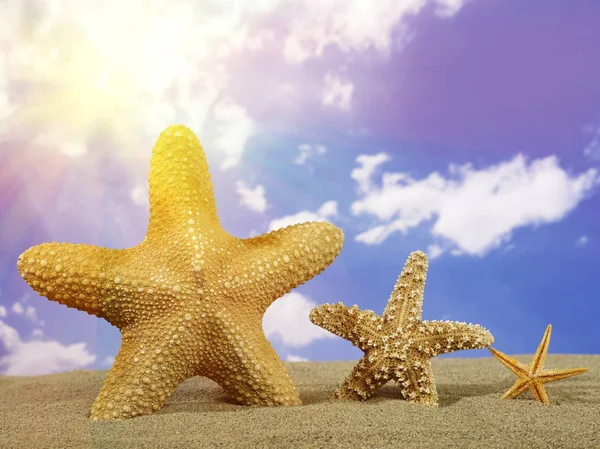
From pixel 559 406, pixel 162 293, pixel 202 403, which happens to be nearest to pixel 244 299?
pixel 162 293

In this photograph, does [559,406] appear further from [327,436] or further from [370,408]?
[327,436]

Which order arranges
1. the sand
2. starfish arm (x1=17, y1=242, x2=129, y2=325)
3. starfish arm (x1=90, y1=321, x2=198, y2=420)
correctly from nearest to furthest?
the sand, starfish arm (x1=90, y1=321, x2=198, y2=420), starfish arm (x1=17, y1=242, x2=129, y2=325)

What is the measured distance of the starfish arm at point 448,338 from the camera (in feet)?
14.2

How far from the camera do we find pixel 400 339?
14.3 ft

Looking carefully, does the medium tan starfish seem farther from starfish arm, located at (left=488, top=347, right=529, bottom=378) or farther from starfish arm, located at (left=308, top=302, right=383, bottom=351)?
starfish arm, located at (left=488, top=347, right=529, bottom=378)

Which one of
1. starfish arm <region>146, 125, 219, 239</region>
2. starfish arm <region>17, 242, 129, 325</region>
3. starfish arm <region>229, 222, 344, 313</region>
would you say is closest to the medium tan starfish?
starfish arm <region>229, 222, 344, 313</region>

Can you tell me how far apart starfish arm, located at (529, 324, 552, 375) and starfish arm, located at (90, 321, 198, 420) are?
228 centimetres

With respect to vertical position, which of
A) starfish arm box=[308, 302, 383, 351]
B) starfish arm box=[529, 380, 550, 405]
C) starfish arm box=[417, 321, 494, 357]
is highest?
starfish arm box=[308, 302, 383, 351]

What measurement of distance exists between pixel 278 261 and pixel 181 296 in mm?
701

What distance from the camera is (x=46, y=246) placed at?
4328mm

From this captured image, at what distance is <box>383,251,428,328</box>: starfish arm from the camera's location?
443 cm

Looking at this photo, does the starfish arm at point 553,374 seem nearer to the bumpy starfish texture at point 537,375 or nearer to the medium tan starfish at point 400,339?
the bumpy starfish texture at point 537,375

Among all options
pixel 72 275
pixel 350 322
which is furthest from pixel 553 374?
pixel 72 275

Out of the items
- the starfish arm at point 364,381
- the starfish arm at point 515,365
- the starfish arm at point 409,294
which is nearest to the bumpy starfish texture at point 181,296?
the starfish arm at point 364,381
